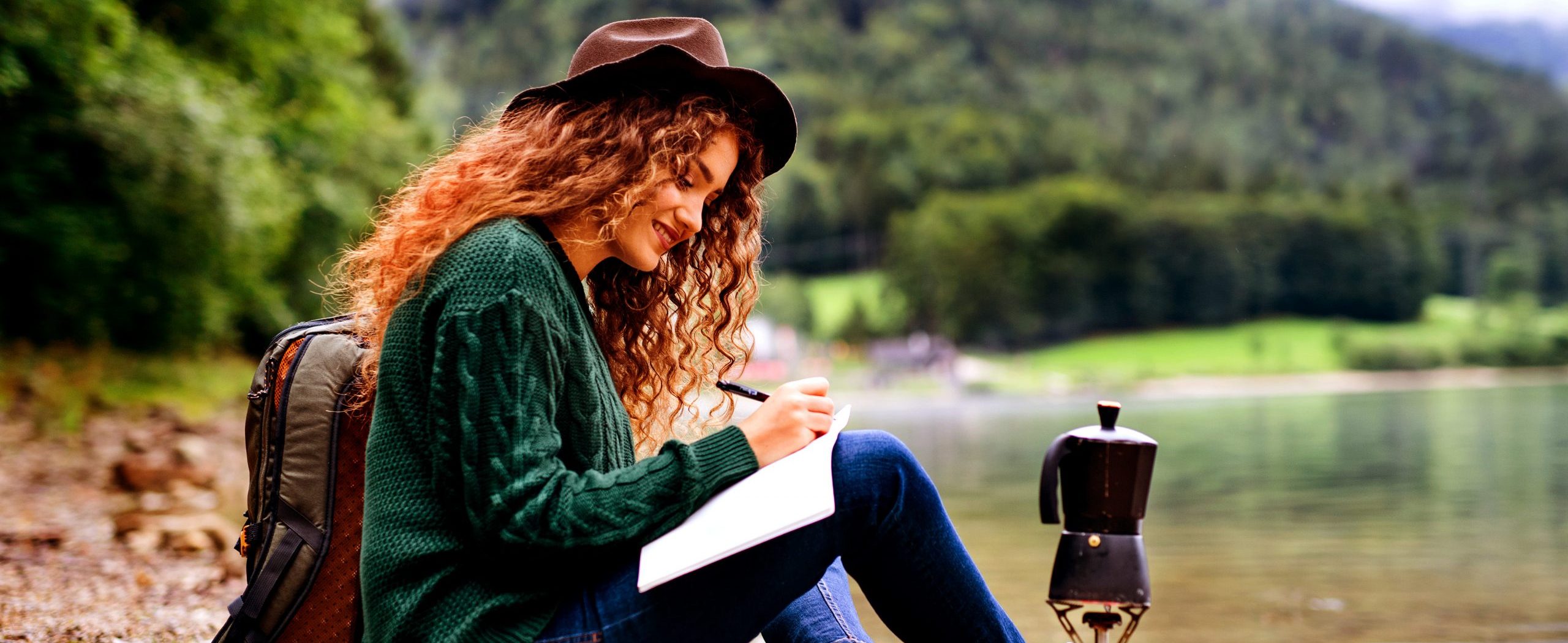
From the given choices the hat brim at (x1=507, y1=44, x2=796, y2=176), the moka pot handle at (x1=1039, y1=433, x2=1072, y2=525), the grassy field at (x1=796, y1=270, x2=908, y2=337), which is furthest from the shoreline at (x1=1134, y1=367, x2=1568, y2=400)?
the hat brim at (x1=507, y1=44, x2=796, y2=176)

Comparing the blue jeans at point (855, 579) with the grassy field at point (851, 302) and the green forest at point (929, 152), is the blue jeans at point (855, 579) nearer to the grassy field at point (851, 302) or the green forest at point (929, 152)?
the green forest at point (929, 152)

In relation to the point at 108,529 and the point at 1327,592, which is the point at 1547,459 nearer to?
the point at 1327,592

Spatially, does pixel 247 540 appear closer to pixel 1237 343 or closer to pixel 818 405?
pixel 818 405

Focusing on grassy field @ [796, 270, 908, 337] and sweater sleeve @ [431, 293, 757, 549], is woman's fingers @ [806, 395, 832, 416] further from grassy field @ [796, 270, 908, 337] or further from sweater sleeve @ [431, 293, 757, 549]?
grassy field @ [796, 270, 908, 337]

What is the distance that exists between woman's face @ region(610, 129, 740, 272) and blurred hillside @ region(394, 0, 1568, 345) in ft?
189

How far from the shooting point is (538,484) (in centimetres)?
168

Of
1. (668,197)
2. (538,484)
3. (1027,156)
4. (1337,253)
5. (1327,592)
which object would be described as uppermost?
(1027,156)

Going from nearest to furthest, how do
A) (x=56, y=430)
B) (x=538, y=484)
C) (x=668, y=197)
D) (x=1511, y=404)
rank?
(x=538, y=484) < (x=668, y=197) < (x=56, y=430) < (x=1511, y=404)

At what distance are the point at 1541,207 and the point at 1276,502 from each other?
99.9 metres

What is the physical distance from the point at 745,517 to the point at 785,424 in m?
0.15

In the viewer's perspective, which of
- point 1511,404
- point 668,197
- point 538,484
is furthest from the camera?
point 1511,404

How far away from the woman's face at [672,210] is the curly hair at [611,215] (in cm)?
3

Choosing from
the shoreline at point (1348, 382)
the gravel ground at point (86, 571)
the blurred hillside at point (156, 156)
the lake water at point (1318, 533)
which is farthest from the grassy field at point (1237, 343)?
the gravel ground at point (86, 571)

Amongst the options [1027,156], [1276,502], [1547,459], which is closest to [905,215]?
[1027,156]
